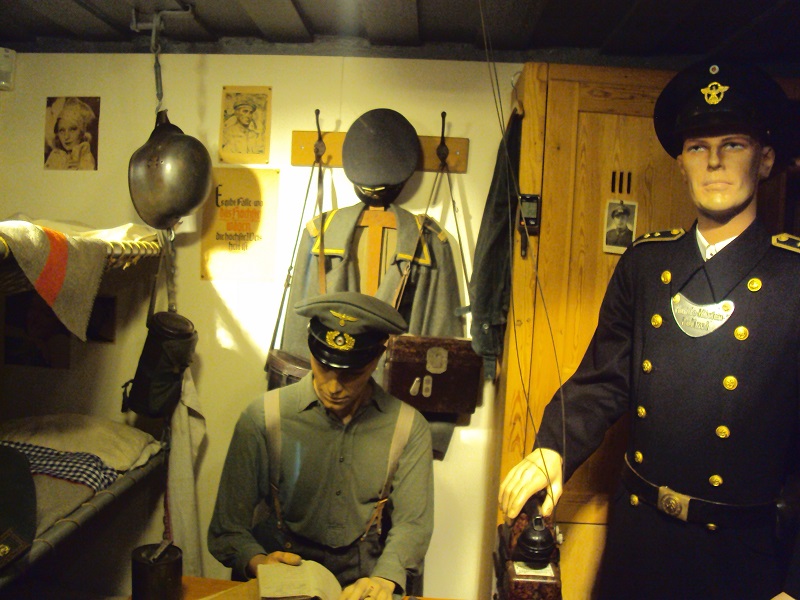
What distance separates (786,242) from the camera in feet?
4.45

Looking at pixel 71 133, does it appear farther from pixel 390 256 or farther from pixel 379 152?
pixel 390 256

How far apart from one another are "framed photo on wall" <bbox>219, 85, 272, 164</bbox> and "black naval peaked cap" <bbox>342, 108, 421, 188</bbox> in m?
0.43

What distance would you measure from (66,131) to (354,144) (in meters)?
1.36

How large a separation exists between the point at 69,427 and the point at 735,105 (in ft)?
7.66

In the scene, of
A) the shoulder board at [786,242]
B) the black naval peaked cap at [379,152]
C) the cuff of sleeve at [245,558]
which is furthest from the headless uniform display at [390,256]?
the shoulder board at [786,242]

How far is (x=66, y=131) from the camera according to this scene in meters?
2.68

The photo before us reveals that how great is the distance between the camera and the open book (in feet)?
4.00

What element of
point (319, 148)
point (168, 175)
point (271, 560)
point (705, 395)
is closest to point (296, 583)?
point (271, 560)

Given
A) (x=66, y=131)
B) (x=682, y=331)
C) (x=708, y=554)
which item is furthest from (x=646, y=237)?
(x=66, y=131)

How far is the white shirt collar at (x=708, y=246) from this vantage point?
1.39m

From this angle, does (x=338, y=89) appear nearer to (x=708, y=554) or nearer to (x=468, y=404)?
(x=468, y=404)

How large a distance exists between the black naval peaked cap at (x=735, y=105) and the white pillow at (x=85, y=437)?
2.09 meters

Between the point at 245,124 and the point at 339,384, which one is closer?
the point at 339,384

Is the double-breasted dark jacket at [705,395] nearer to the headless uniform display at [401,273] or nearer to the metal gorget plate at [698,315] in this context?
the metal gorget plate at [698,315]
